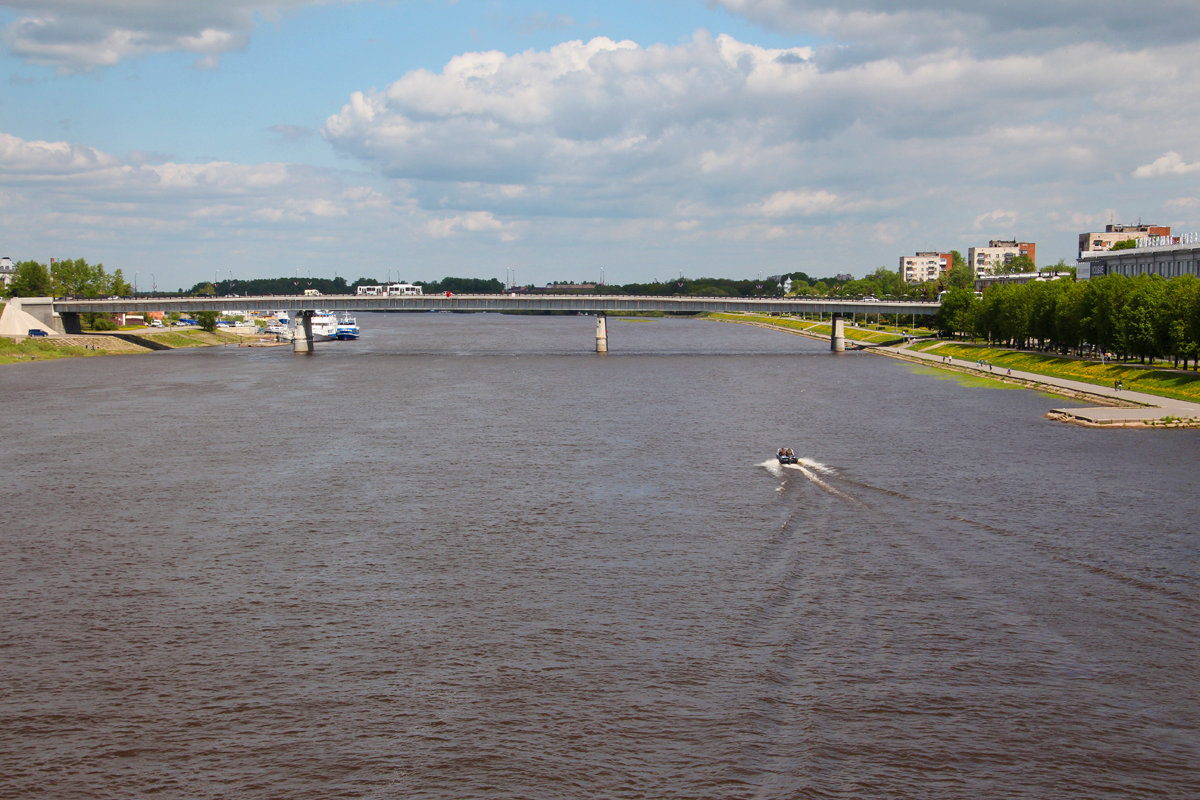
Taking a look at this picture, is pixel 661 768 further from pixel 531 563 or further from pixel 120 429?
pixel 120 429

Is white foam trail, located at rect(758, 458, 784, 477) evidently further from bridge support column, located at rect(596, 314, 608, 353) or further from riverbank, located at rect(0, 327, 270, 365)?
riverbank, located at rect(0, 327, 270, 365)

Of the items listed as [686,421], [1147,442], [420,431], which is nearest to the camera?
[1147,442]

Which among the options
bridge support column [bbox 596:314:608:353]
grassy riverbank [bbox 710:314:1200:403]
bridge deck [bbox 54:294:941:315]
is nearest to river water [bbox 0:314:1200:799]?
grassy riverbank [bbox 710:314:1200:403]

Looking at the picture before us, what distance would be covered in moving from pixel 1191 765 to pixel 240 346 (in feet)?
557

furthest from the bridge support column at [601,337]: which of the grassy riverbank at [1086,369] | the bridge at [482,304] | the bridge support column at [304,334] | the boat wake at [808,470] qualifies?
the boat wake at [808,470]

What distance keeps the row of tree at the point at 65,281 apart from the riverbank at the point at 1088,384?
13473cm

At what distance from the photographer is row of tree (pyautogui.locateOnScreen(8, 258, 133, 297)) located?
167 metres

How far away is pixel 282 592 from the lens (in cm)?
3058

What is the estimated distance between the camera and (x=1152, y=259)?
142 metres

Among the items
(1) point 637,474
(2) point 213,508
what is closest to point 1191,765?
(1) point 637,474

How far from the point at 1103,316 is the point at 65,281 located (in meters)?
161

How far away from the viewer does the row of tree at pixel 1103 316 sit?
83.0 m

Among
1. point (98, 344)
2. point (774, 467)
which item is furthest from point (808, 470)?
point (98, 344)

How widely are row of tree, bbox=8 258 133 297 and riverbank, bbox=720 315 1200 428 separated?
442 ft
